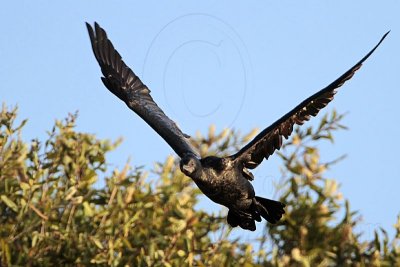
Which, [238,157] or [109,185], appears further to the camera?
[109,185]

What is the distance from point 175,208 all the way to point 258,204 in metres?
1.46

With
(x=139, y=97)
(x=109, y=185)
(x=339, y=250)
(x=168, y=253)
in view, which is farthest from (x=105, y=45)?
(x=339, y=250)

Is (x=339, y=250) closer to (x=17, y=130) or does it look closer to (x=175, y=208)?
(x=175, y=208)

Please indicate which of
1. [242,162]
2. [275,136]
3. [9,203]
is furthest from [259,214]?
[9,203]

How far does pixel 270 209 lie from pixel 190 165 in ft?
4.60

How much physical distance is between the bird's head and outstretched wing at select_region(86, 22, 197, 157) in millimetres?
1638

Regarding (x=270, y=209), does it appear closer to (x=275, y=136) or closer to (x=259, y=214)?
(x=259, y=214)

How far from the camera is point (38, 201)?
12.9m

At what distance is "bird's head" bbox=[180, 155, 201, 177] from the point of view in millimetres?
10961

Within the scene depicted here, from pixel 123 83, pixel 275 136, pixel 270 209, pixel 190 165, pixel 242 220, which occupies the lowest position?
pixel 190 165

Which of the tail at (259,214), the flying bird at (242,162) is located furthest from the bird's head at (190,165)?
the tail at (259,214)

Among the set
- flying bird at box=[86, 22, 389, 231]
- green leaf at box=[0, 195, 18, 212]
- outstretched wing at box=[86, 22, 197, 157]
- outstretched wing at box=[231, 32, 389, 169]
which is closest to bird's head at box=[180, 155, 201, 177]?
flying bird at box=[86, 22, 389, 231]

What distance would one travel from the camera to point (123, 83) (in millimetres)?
13750

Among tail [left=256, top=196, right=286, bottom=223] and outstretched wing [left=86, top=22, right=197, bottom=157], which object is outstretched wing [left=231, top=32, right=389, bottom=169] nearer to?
tail [left=256, top=196, right=286, bottom=223]
